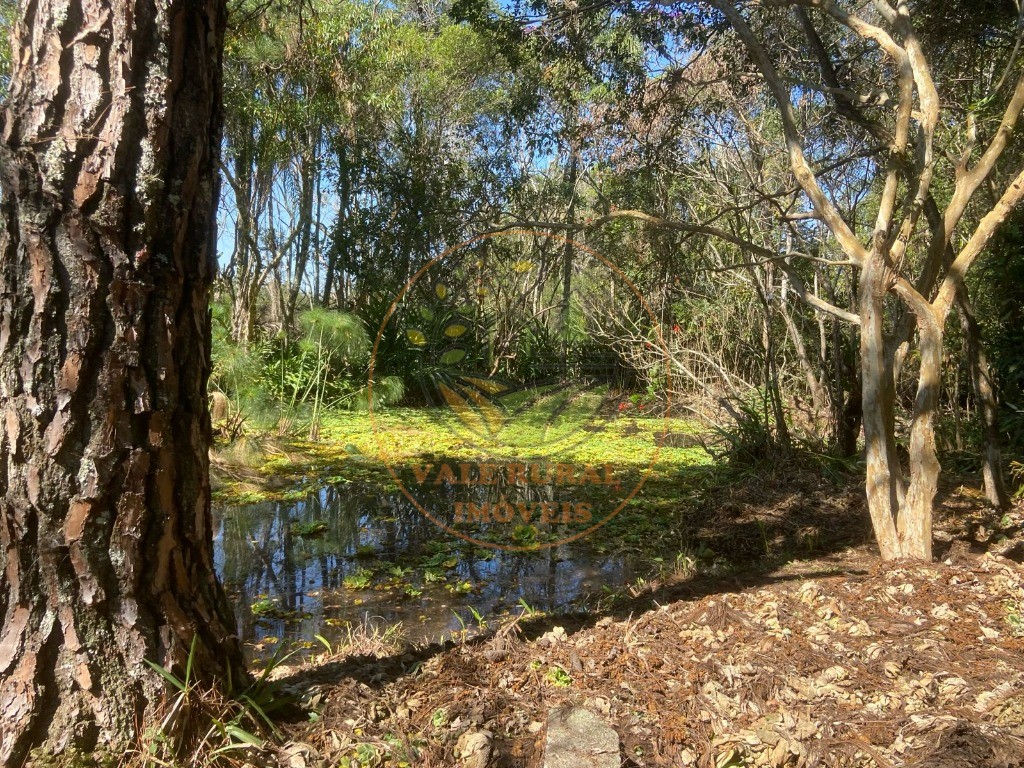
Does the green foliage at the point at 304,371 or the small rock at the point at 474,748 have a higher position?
the green foliage at the point at 304,371

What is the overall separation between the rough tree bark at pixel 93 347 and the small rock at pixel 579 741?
87 centimetres

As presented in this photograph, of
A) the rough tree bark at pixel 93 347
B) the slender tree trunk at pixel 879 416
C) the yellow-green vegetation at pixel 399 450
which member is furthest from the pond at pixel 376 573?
the rough tree bark at pixel 93 347

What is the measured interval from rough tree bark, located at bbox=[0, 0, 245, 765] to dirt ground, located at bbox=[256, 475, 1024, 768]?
481 millimetres

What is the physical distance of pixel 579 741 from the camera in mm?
1632

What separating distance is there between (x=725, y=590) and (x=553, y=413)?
5.09 m

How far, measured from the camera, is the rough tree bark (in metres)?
1.39

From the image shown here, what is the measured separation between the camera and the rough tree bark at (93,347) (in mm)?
1387


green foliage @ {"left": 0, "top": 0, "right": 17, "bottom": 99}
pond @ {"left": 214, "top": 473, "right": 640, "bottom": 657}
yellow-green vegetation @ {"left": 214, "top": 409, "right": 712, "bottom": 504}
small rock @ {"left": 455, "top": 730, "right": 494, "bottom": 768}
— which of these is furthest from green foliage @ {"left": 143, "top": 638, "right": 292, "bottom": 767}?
green foliage @ {"left": 0, "top": 0, "right": 17, "bottom": 99}

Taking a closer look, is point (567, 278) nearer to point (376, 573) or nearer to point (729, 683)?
point (376, 573)

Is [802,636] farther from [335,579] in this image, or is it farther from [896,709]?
[335,579]

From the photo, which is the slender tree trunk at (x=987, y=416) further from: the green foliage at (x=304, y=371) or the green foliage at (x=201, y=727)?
the green foliage at (x=304, y=371)

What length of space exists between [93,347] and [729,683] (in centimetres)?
175

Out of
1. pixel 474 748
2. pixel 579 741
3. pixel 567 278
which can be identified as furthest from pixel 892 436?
pixel 567 278

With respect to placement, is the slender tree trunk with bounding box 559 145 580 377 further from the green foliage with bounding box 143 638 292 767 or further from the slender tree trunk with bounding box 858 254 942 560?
the green foliage with bounding box 143 638 292 767
